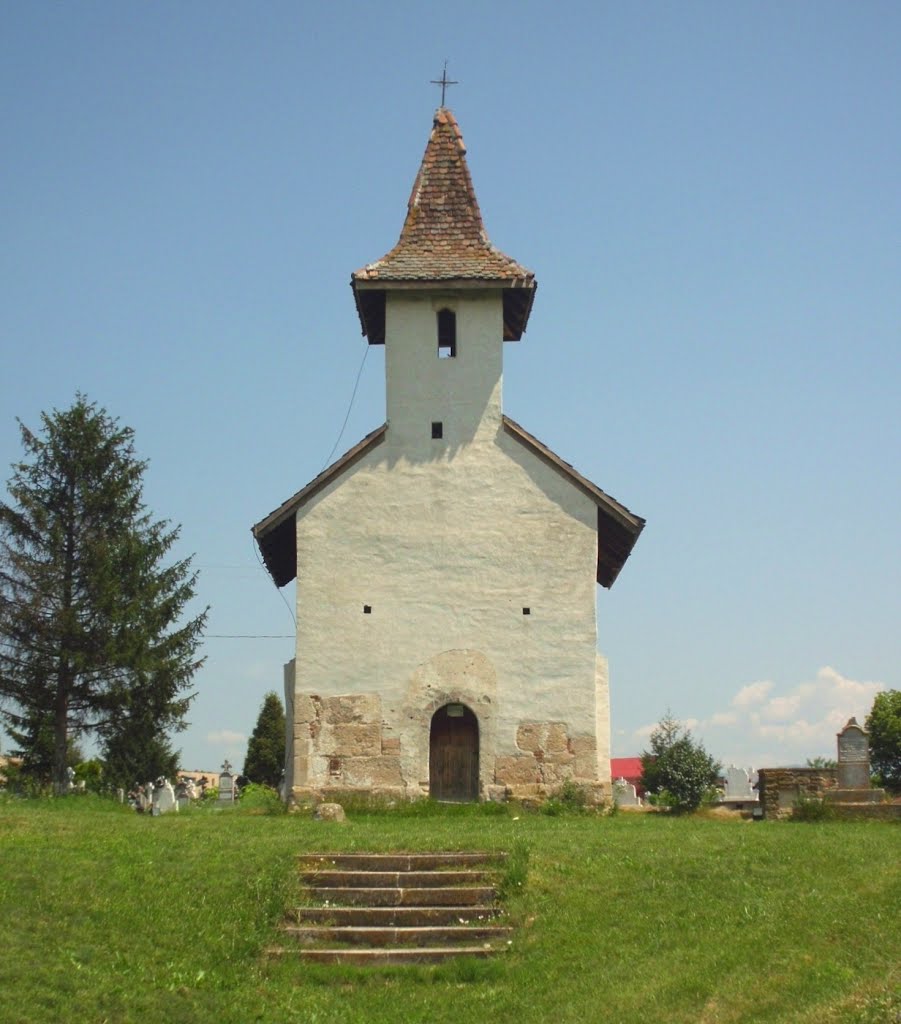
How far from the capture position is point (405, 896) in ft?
49.3

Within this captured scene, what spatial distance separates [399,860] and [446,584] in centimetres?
897

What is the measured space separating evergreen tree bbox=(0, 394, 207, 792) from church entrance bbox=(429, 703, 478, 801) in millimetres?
12196

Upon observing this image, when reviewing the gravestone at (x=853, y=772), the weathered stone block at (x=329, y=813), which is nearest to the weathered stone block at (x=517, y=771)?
the weathered stone block at (x=329, y=813)

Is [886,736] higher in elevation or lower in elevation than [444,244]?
lower

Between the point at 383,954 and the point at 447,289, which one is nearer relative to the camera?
the point at 383,954

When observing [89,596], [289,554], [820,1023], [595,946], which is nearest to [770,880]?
[595,946]

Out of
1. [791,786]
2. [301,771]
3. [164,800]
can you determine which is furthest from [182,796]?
[791,786]

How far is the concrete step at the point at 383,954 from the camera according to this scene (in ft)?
44.8

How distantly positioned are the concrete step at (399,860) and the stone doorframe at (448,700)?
7.64m

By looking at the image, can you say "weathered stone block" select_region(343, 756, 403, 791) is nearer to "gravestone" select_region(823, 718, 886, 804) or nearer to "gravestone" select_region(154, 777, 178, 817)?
"gravestone" select_region(154, 777, 178, 817)

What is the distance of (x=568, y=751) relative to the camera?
2369 cm

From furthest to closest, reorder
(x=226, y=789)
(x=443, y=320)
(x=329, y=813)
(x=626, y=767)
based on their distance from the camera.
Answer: (x=626, y=767)
(x=226, y=789)
(x=443, y=320)
(x=329, y=813)

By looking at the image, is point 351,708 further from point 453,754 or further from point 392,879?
point 392,879

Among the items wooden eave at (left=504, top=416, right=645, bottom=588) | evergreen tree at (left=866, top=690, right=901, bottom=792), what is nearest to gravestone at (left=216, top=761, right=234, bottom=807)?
wooden eave at (left=504, top=416, right=645, bottom=588)
